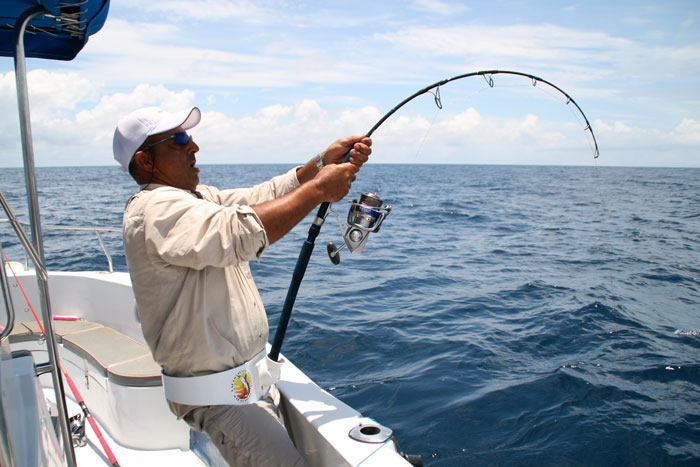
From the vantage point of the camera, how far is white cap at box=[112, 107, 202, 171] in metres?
1.62

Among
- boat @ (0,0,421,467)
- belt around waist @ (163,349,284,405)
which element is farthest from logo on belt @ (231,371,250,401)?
boat @ (0,0,421,467)

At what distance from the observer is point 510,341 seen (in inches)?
184

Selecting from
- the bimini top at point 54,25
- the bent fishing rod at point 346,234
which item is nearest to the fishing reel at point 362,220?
the bent fishing rod at point 346,234

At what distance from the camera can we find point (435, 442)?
313 centimetres

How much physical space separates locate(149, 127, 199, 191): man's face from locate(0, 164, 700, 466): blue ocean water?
7.30 ft

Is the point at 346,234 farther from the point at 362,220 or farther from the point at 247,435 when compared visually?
the point at 247,435

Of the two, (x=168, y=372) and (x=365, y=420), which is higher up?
(x=168, y=372)

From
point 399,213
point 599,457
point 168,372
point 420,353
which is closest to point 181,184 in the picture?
point 168,372

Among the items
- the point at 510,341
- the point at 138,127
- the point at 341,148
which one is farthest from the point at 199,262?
the point at 510,341

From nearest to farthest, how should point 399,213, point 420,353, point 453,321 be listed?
point 420,353
point 453,321
point 399,213

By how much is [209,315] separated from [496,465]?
2150mm

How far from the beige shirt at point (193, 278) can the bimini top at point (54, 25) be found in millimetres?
527

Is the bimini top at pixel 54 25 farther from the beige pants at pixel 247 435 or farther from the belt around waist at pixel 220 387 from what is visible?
the beige pants at pixel 247 435

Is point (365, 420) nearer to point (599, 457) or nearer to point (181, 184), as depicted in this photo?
point (181, 184)
